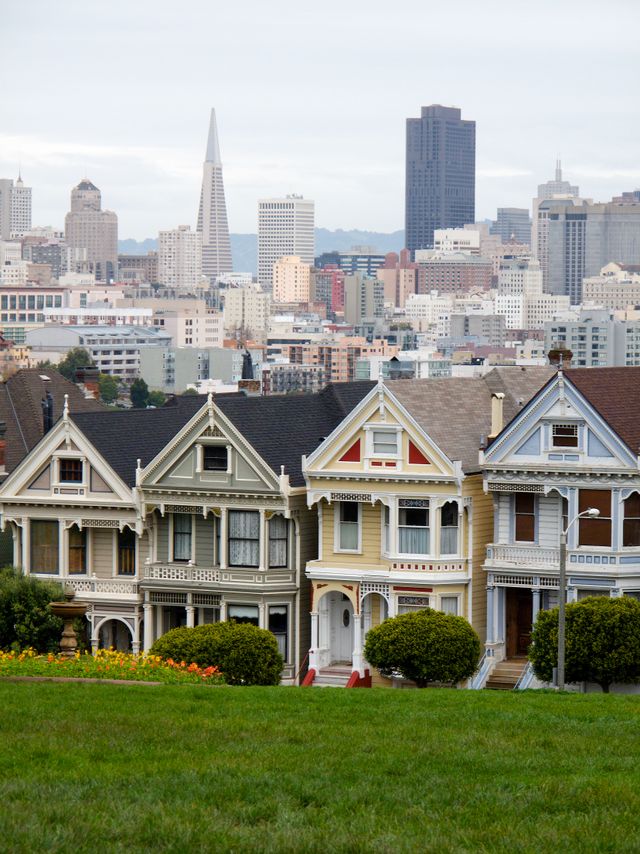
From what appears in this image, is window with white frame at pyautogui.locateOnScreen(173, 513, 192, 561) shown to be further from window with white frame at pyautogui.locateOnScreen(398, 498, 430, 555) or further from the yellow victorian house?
window with white frame at pyautogui.locateOnScreen(398, 498, 430, 555)

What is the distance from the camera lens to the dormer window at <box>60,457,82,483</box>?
4641 cm

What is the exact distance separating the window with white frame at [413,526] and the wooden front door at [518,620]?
187cm

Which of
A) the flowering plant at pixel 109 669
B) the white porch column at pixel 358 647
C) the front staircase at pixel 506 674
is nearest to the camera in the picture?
the flowering plant at pixel 109 669

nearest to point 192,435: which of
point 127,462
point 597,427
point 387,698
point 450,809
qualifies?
point 127,462

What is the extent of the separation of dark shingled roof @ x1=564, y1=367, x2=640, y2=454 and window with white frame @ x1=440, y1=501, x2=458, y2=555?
3354 millimetres

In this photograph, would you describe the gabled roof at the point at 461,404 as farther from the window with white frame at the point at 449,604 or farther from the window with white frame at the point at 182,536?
the window with white frame at the point at 182,536

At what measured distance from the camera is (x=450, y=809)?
20.8 meters

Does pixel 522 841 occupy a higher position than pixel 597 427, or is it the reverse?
pixel 597 427

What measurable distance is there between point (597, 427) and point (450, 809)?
20860 millimetres

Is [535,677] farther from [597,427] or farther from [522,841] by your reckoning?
[522,841]

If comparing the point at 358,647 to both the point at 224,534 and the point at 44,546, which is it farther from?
the point at 44,546

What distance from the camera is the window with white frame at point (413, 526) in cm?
4256

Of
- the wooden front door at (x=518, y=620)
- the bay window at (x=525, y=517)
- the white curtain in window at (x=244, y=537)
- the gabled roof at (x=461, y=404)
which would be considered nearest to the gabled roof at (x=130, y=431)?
the white curtain in window at (x=244, y=537)

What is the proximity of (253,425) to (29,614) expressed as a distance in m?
5.94
